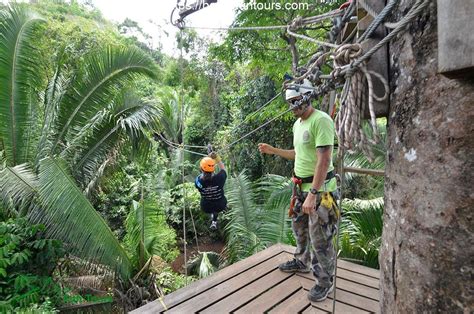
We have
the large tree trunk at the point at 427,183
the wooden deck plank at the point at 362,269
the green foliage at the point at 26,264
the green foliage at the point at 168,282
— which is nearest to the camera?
the large tree trunk at the point at 427,183

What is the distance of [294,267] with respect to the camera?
9.01 ft

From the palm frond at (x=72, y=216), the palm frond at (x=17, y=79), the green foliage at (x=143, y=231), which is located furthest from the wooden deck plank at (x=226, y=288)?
the palm frond at (x=17, y=79)

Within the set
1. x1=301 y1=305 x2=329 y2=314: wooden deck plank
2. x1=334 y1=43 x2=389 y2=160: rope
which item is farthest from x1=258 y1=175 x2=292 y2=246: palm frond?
x1=334 y1=43 x2=389 y2=160: rope

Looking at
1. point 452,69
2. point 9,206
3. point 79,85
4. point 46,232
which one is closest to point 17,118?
point 79,85

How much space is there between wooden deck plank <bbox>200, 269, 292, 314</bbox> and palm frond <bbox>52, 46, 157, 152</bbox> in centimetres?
455

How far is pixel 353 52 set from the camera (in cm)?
99

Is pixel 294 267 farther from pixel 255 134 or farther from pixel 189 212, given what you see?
pixel 189 212

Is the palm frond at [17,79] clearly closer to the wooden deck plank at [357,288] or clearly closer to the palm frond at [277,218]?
the palm frond at [277,218]

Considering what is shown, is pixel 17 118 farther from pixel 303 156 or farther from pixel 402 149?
pixel 402 149

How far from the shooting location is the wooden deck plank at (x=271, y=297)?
223 cm

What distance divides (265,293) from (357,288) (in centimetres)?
76

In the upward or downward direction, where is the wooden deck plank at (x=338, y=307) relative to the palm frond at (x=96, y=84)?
downward

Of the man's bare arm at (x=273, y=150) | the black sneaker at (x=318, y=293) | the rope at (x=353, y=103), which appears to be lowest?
the black sneaker at (x=318, y=293)

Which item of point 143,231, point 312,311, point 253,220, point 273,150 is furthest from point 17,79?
point 312,311
